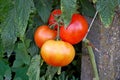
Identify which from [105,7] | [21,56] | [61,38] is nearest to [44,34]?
[61,38]

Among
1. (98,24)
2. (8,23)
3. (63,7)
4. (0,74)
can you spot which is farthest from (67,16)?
(0,74)

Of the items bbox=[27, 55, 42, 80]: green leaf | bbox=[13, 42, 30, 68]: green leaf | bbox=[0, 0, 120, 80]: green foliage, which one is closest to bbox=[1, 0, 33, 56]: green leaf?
bbox=[0, 0, 120, 80]: green foliage

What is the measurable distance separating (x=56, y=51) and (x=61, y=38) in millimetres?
30

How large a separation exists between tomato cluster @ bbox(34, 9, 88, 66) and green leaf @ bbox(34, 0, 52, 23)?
0.17 ft

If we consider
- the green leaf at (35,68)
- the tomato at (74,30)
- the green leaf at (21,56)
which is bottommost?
the green leaf at (21,56)

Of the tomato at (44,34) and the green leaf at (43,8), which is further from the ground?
the green leaf at (43,8)

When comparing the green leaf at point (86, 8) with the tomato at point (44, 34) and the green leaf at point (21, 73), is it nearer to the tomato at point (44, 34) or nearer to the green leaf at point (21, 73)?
the tomato at point (44, 34)

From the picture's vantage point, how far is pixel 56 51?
2.23 feet

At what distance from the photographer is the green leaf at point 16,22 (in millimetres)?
650

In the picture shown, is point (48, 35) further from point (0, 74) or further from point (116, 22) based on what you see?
point (0, 74)

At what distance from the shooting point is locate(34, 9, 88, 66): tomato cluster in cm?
68

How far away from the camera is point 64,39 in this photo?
2.27ft

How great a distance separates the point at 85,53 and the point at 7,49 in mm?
305

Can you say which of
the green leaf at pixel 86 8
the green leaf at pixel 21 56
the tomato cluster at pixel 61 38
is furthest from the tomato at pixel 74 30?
the green leaf at pixel 21 56
